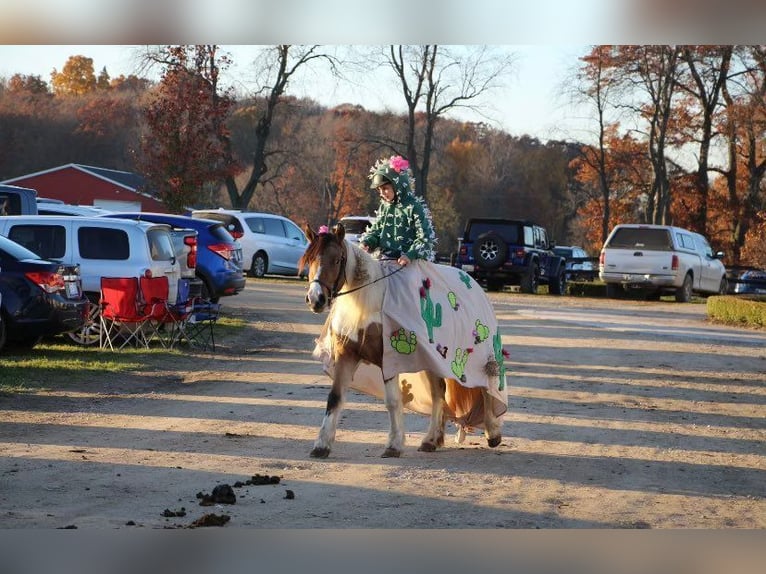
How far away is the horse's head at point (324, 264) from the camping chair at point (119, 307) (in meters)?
7.84

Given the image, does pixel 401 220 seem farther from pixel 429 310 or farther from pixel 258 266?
pixel 258 266

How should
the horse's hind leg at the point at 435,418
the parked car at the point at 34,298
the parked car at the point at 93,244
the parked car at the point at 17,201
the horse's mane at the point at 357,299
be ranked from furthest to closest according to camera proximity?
1. the parked car at the point at 17,201
2. the parked car at the point at 93,244
3. the parked car at the point at 34,298
4. the horse's hind leg at the point at 435,418
5. the horse's mane at the point at 357,299

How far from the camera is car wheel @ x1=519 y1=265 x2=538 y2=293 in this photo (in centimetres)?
3572

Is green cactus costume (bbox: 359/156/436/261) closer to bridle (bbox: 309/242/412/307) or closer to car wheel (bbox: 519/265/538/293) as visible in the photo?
bridle (bbox: 309/242/412/307)

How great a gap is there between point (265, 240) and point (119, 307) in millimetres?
17406

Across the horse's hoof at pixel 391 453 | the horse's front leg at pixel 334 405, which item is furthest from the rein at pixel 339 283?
the horse's hoof at pixel 391 453

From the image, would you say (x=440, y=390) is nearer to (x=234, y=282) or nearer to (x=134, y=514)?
(x=134, y=514)

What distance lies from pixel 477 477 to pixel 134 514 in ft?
9.22

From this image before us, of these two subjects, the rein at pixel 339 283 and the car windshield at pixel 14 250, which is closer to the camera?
the rein at pixel 339 283

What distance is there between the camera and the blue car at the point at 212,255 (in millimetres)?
22031

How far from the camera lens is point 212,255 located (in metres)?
22.2

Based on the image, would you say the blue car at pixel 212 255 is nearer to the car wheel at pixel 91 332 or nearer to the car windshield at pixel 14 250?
the car wheel at pixel 91 332

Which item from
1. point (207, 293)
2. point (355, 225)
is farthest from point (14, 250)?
point (355, 225)

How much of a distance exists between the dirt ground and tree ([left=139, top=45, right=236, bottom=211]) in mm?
21897
